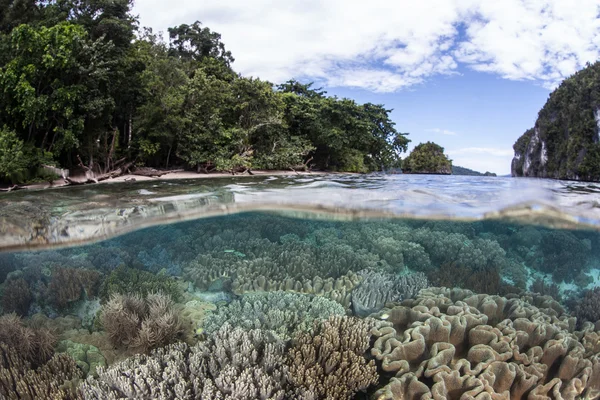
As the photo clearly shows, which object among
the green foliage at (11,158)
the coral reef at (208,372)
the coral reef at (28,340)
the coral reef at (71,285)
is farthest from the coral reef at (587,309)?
the green foliage at (11,158)

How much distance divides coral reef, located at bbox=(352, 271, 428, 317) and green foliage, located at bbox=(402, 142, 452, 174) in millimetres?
46721

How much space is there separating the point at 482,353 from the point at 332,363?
2021 millimetres

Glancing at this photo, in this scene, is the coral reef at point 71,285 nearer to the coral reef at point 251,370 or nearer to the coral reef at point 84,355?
the coral reef at point 84,355

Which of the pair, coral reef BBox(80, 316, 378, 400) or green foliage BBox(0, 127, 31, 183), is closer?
coral reef BBox(80, 316, 378, 400)

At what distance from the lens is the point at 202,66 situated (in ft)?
98.5

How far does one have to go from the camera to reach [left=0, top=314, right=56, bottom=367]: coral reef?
5.55 metres

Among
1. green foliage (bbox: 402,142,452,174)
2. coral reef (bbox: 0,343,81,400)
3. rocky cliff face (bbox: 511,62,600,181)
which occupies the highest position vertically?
rocky cliff face (bbox: 511,62,600,181)

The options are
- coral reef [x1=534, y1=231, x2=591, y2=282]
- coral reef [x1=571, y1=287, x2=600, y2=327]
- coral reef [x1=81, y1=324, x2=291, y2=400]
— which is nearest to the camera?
coral reef [x1=81, y1=324, x2=291, y2=400]

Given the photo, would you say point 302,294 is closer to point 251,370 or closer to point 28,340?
point 251,370

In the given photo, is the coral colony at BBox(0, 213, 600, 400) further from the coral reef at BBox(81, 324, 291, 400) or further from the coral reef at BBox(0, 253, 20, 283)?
the coral reef at BBox(0, 253, 20, 283)

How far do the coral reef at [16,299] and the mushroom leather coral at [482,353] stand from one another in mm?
6983

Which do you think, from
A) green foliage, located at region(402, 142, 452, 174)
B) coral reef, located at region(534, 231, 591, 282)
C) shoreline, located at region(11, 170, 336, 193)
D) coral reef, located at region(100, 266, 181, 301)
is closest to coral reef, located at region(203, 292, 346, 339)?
coral reef, located at region(100, 266, 181, 301)

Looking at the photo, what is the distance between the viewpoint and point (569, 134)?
2672 inches

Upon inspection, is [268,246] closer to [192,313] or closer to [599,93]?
[192,313]
